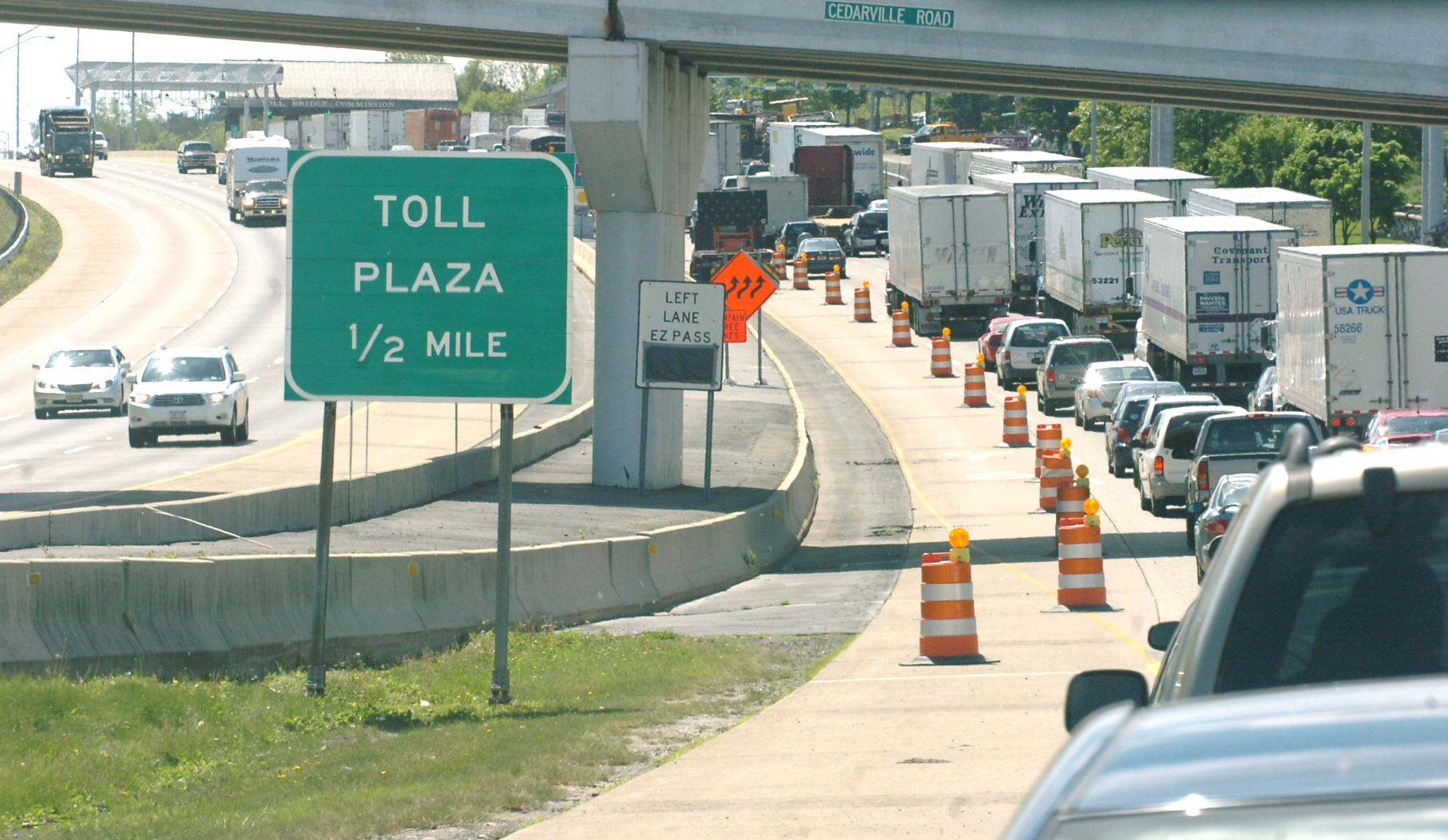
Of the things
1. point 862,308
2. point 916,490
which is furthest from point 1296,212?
point 916,490

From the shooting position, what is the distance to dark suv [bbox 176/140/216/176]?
12950 centimetres

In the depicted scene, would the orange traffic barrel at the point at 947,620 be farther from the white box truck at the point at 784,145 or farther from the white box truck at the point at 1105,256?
the white box truck at the point at 784,145

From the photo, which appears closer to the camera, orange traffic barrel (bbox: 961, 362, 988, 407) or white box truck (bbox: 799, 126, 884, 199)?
orange traffic barrel (bbox: 961, 362, 988, 407)

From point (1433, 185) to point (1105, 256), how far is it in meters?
12.1

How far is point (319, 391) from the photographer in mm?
14844

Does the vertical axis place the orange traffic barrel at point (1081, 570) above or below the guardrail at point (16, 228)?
below

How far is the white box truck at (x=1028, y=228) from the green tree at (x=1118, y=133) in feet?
70.9

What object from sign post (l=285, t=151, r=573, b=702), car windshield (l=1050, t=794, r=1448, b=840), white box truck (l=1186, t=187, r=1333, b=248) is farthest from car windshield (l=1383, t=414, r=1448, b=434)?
car windshield (l=1050, t=794, r=1448, b=840)

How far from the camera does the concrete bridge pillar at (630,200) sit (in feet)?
86.1

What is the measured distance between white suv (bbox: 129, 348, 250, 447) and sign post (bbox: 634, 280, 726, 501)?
13.9 m

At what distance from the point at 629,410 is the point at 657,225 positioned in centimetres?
259

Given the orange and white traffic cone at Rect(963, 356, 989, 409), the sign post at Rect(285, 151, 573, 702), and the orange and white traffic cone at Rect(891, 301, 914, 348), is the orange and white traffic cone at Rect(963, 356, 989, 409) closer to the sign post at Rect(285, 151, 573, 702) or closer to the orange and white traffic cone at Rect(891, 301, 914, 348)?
the orange and white traffic cone at Rect(891, 301, 914, 348)

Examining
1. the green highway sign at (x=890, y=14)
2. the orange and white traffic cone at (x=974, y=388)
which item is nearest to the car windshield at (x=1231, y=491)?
the green highway sign at (x=890, y=14)

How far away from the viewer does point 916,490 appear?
3309 cm
